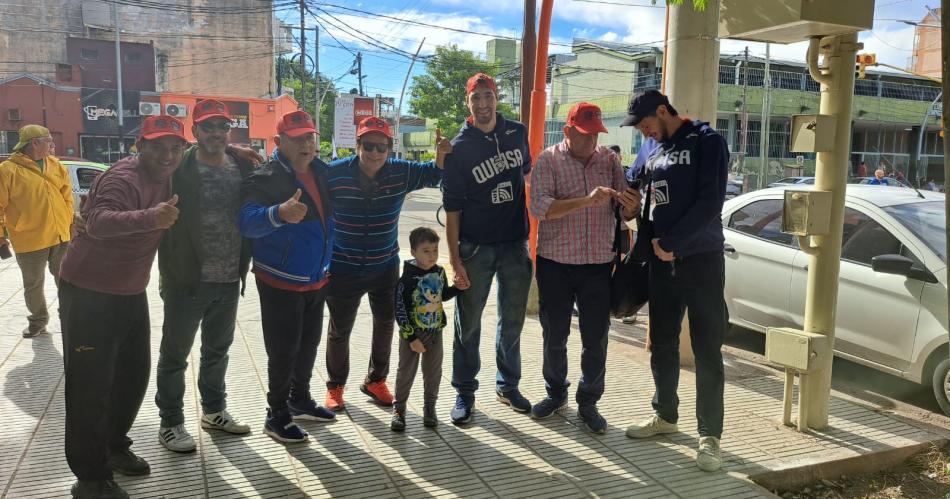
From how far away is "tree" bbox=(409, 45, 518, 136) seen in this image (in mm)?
46594

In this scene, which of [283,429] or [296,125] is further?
[283,429]

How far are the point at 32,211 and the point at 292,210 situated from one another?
4067mm

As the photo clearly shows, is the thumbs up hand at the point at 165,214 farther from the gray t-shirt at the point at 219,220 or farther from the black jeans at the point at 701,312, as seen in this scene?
the black jeans at the point at 701,312

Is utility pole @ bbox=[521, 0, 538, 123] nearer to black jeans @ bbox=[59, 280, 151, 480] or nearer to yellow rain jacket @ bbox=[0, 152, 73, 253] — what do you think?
yellow rain jacket @ bbox=[0, 152, 73, 253]

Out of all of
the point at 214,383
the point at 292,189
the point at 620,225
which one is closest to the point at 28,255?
the point at 214,383

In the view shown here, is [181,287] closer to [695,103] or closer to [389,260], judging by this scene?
[389,260]

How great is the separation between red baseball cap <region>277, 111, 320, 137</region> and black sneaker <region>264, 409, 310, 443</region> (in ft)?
5.11

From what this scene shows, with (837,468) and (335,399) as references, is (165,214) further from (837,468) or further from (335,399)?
(837,468)

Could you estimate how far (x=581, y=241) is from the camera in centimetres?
420

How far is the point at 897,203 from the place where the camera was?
18.2 feet

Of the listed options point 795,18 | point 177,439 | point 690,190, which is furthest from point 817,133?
point 177,439

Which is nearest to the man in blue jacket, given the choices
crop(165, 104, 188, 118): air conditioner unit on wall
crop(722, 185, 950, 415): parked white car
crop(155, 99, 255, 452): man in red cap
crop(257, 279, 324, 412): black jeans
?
crop(257, 279, 324, 412): black jeans

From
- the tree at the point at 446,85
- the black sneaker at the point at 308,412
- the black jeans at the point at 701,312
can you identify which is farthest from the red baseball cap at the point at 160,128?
the tree at the point at 446,85

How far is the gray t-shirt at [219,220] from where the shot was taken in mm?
3764
